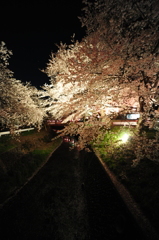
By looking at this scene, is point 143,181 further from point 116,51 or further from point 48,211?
point 116,51

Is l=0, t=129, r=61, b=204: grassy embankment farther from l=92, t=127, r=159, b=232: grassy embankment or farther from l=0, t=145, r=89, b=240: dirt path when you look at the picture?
l=92, t=127, r=159, b=232: grassy embankment

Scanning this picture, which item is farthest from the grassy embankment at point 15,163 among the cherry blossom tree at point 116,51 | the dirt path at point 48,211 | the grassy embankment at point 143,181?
the grassy embankment at point 143,181

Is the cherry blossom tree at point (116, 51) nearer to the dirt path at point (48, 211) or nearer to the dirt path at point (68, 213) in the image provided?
the dirt path at point (68, 213)

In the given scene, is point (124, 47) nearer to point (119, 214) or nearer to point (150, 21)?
point (150, 21)

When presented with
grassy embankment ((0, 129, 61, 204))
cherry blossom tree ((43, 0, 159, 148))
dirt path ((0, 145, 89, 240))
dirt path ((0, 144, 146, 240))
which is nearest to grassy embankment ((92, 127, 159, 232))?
dirt path ((0, 144, 146, 240))

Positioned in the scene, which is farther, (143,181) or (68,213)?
(68,213)

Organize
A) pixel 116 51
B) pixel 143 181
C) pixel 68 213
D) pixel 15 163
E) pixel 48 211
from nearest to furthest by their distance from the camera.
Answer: pixel 116 51 < pixel 143 181 < pixel 68 213 < pixel 48 211 < pixel 15 163

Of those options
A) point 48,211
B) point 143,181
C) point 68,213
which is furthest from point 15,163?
point 143,181

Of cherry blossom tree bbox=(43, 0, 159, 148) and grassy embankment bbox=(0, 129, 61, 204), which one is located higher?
cherry blossom tree bbox=(43, 0, 159, 148)

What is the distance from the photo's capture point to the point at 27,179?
903cm

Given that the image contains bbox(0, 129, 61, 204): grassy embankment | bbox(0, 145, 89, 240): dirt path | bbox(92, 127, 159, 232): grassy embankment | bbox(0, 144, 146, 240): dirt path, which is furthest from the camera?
bbox(0, 129, 61, 204): grassy embankment

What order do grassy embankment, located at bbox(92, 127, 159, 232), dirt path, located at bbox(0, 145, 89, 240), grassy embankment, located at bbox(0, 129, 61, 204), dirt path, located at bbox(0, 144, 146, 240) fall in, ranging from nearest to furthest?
grassy embankment, located at bbox(92, 127, 159, 232) < dirt path, located at bbox(0, 144, 146, 240) < dirt path, located at bbox(0, 145, 89, 240) < grassy embankment, located at bbox(0, 129, 61, 204)

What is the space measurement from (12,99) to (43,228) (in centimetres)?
928

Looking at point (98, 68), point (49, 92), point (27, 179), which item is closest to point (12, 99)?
point (49, 92)
